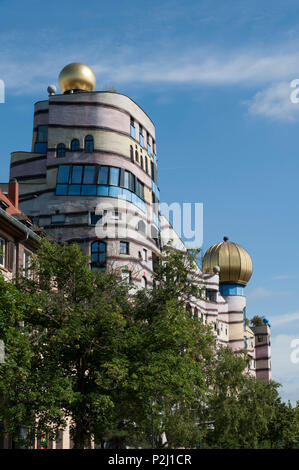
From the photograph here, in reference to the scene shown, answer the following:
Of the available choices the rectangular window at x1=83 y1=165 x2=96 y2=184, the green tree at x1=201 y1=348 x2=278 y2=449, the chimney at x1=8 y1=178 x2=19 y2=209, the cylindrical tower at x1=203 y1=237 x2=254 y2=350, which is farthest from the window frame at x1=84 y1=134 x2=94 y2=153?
the cylindrical tower at x1=203 y1=237 x2=254 y2=350

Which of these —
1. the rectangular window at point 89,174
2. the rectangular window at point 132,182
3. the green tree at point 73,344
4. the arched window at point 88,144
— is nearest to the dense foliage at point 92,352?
the green tree at point 73,344

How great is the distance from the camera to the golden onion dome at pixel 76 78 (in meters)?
49.8

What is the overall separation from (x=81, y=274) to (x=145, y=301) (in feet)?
9.68

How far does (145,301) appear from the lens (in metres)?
26.1

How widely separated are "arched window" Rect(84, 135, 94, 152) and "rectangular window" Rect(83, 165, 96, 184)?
52.9 inches

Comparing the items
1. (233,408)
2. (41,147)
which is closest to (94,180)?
(41,147)

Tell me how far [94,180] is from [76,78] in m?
9.33

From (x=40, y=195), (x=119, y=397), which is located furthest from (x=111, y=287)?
(x=40, y=195)

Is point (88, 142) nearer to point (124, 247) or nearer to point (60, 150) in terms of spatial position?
Result: point (60, 150)

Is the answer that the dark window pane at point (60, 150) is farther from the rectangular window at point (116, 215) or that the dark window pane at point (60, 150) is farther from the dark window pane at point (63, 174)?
the rectangular window at point (116, 215)

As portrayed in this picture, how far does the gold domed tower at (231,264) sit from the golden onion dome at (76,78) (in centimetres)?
3842

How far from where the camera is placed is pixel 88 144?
46.4 metres

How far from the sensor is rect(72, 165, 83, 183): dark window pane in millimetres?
45531

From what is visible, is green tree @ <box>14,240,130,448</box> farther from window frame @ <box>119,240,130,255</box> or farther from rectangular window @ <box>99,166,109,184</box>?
rectangular window @ <box>99,166,109,184</box>
